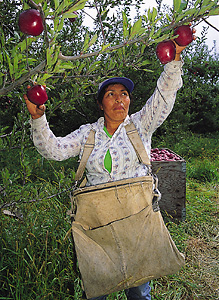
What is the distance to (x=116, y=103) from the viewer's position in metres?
1.83

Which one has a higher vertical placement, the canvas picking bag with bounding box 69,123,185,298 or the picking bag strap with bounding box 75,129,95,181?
the picking bag strap with bounding box 75,129,95,181

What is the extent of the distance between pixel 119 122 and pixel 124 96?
6.8 inches

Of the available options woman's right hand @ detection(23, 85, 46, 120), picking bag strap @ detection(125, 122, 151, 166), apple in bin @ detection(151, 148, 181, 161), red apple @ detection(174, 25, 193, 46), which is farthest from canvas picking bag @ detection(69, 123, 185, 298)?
apple in bin @ detection(151, 148, 181, 161)

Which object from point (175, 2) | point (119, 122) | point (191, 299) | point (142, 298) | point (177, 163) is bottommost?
point (191, 299)

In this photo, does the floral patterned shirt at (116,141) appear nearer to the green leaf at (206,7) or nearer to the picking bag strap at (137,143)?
the picking bag strap at (137,143)

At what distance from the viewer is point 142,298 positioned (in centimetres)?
178

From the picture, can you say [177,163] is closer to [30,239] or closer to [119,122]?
[119,122]

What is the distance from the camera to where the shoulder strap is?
5.70 ft

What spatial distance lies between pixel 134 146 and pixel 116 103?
0.99 feet

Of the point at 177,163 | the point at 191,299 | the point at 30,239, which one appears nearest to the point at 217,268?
the point at 191,299

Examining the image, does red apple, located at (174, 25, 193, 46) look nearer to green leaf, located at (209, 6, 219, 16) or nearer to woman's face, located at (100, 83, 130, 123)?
green leaf, located at (209, 6, 219, 16)

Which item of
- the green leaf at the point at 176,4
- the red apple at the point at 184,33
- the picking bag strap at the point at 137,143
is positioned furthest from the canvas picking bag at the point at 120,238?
the green leaf at the point at 176,4

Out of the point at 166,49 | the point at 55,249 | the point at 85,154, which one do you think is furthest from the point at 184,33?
the point at 55,249

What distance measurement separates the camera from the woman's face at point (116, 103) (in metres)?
1.81
